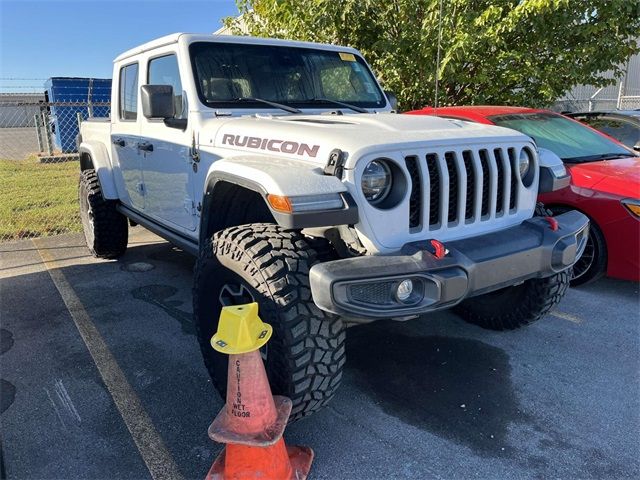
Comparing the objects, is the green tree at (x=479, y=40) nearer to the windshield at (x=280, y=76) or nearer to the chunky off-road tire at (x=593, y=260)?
the windshield at (x=280, y=76)

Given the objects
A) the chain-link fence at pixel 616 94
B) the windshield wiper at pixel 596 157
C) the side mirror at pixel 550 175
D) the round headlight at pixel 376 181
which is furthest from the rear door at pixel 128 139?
the chain-link fence at pixel 616 94

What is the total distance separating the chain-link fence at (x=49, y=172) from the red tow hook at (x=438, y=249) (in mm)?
5682

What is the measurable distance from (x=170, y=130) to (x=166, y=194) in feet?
1.65

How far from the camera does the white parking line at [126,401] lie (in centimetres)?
237

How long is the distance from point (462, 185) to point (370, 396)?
1.28 meters

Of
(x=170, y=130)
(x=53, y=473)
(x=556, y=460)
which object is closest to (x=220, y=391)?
(x=53, y=473)

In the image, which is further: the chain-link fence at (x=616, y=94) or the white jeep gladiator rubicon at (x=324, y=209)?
the chain-link fence at (x=616, y=94)

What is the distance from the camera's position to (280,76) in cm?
379

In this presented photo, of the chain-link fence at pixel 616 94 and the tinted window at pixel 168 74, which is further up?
the chain-link fence at pixel 616 94

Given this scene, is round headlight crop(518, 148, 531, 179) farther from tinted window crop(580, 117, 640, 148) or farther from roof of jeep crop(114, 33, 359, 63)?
tinted window crop(580, 117, 640, 148)

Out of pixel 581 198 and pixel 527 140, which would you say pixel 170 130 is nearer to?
pixel 527 140

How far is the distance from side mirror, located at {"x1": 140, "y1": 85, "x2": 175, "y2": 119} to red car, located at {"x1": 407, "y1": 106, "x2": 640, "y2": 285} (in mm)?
3018

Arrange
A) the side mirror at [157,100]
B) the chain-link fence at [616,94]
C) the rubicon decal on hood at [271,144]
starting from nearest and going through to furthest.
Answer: the rubicon decal on hood at [271,144], the side mirror at [157,100], the chain-link fence at [616,94]

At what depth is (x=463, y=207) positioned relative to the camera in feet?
8.43
